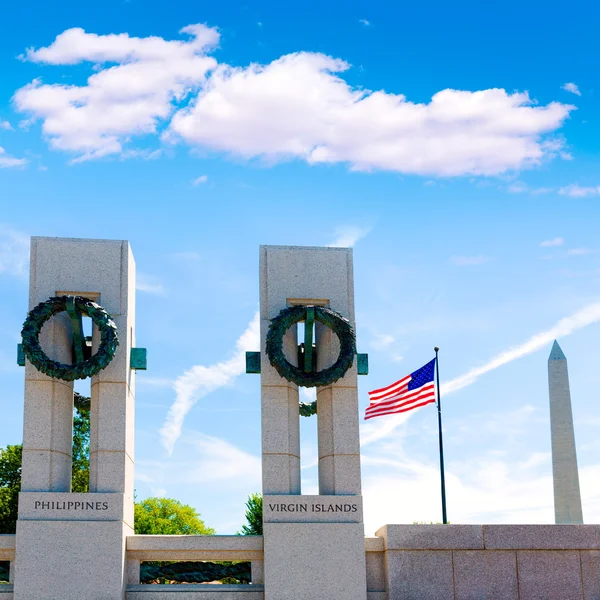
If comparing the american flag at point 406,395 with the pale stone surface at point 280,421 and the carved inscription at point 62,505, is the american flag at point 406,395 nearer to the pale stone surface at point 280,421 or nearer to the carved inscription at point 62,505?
the pale stone surface at point 280,421

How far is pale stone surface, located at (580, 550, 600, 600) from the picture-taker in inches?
904

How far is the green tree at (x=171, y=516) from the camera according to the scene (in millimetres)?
64688

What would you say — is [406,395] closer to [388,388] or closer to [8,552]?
[388,388]

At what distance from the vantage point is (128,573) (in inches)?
889

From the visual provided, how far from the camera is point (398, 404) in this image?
26.2 meters

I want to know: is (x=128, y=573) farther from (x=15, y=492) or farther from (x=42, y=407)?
(x=15, y=492)

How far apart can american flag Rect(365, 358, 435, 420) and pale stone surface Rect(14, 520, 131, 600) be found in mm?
7447

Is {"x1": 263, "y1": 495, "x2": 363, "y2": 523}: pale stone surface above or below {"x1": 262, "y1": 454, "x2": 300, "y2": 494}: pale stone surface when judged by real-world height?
below

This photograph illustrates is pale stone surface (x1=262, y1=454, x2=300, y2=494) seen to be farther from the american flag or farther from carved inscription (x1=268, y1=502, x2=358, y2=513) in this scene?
the american flag

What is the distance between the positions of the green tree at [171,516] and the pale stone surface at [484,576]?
42.0 metres

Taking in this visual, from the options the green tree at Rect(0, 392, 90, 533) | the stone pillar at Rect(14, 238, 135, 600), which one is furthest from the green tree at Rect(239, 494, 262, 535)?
the stone pillar at Rect(14, 238, 135, 600)

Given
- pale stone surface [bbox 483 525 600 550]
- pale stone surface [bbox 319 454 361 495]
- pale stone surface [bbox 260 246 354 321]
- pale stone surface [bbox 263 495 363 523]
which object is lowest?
pale stone surface [bbox 483 525 600 550]

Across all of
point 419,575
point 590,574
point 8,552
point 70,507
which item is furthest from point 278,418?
point 590,574

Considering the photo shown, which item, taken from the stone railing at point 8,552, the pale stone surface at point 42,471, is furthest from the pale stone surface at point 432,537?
the stone railing at point 8,552
